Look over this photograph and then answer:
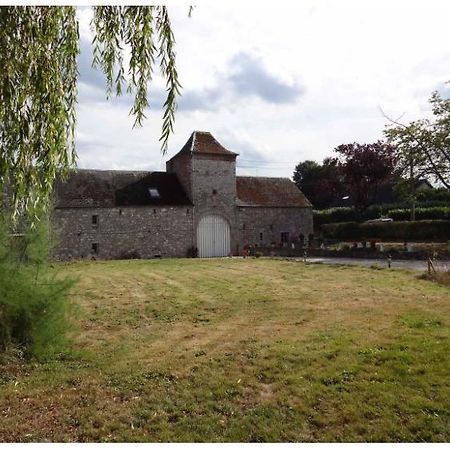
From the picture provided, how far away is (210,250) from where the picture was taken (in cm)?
2955

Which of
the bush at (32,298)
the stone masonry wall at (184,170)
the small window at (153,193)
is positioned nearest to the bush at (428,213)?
the stone masonry wall at (184,170)

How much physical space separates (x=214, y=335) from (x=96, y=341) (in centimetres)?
210

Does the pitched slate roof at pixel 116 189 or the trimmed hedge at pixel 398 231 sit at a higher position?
the pitched slate roof at pixel 116 189

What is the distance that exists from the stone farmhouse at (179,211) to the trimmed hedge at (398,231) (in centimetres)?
271

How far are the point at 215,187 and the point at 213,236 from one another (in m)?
3.17

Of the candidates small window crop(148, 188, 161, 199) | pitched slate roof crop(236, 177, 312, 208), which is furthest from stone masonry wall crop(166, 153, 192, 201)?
pitched slate roof crop(236, 177, 312, 208)

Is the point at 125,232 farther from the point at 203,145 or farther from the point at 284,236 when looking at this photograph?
the point at 284,236

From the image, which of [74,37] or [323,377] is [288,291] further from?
[74,37]

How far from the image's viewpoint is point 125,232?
2720 centimetres

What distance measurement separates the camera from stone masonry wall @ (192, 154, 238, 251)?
29203mm

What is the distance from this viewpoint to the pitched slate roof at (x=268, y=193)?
3188 cm

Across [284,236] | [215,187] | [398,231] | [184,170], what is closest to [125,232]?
[184,170]

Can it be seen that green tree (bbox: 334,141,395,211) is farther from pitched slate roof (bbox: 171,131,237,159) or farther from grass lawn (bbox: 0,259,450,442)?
grass lawn (bbox: 0,259,450,442)

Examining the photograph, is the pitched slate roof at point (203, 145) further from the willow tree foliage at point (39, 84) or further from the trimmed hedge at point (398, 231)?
the willow tree foliage at point (39, 84)
